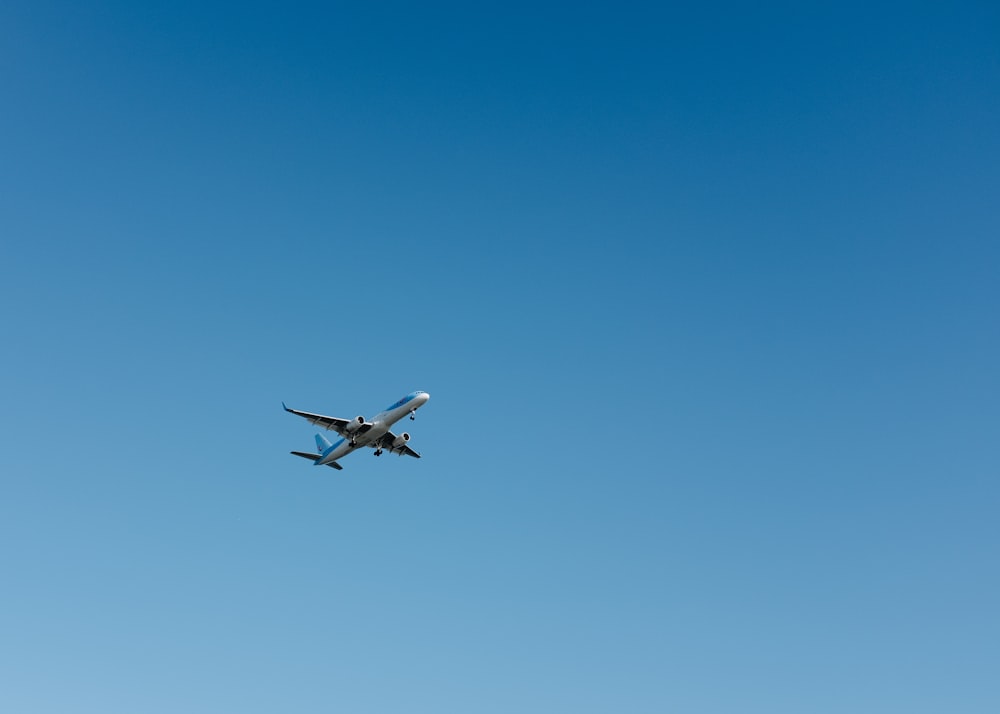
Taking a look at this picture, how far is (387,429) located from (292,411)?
1000 cm

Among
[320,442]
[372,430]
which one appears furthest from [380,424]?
[320,442]

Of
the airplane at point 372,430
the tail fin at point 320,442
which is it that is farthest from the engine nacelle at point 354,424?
the tail fin at point 320,442

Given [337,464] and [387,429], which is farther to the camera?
[337,464]

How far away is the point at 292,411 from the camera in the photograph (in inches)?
3713

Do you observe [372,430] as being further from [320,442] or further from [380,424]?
[320,442]

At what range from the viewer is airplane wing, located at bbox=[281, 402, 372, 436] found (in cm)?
9500

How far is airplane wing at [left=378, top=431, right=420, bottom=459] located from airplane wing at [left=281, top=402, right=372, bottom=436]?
5378 millimetres

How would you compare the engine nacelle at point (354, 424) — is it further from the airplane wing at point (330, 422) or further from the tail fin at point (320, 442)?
the tail fin at point (320, 442)

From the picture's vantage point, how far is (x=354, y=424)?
95812 mm

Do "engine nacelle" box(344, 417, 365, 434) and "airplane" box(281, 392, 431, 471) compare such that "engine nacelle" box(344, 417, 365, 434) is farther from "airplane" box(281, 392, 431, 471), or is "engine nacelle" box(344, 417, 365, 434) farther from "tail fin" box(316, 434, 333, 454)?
"tail fin" box(316, 434, 333, 454)

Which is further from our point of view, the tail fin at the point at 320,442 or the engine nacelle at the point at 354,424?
the tail fin at the point at 320,442

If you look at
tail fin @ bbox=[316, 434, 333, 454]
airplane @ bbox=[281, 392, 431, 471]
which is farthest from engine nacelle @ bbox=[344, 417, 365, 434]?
tail fin @ bbox=[316, 434, 333, 454]

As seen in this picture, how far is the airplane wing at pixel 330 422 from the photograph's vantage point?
312 feet

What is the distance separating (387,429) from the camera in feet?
319
